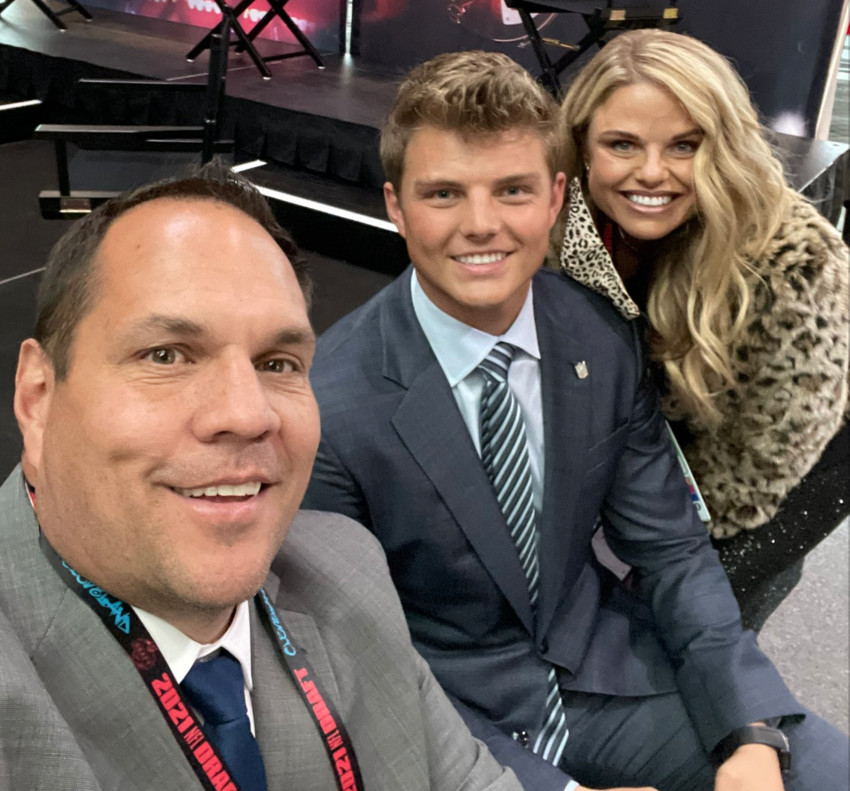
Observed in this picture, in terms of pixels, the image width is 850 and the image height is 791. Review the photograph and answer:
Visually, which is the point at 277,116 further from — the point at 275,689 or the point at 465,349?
the point at 275,689

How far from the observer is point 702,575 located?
150 cm

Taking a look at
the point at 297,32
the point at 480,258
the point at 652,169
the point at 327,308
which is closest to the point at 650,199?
the point at 652,169

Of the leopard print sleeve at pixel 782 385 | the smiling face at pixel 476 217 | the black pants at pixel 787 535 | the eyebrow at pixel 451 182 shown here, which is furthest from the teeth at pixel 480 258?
the black pants at pixel 787 535

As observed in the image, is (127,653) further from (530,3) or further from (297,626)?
(530,3)

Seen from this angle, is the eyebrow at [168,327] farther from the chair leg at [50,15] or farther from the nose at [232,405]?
the chair leg at [50,15]

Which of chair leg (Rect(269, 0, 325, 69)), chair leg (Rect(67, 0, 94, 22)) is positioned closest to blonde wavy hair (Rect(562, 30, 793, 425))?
chair leg (Rect(269, 0, 325, 69))

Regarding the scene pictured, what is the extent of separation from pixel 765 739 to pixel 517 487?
50cm

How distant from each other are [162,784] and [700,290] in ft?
4.21

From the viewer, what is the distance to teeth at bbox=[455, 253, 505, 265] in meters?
1.37

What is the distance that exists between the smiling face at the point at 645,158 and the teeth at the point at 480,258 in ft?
1.58

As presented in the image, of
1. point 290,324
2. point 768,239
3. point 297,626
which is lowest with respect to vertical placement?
point 297,626

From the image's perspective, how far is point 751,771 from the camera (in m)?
1.29

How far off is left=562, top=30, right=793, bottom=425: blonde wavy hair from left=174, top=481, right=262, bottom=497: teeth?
1.04 metres

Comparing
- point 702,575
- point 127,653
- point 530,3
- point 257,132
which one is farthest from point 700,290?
point 257,132
